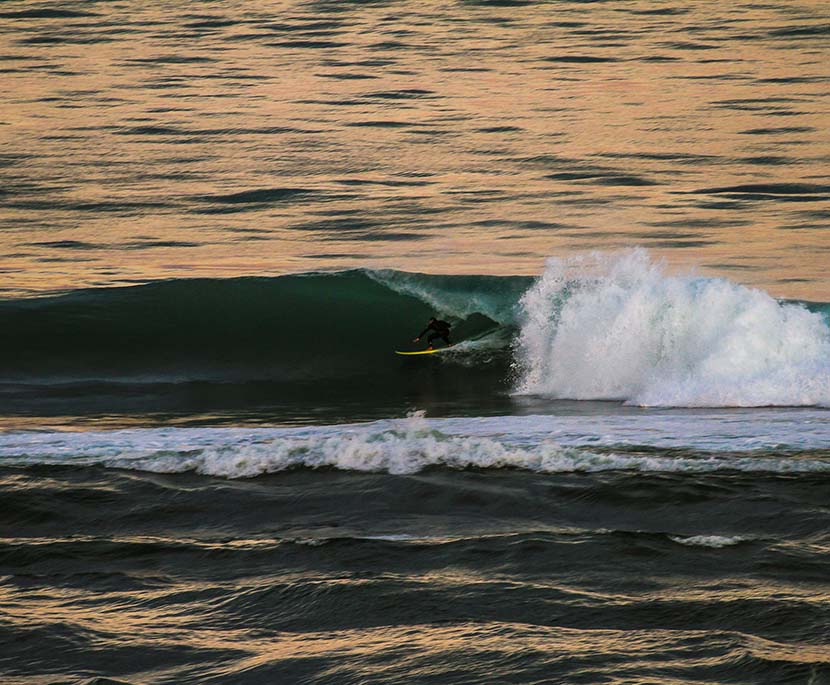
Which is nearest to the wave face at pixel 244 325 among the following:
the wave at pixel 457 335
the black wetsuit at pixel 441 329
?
the wave at pixel 457 335

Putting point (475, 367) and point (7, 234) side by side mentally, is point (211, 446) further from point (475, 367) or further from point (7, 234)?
point (7, 234)

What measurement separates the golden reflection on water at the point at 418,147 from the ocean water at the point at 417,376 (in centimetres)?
17

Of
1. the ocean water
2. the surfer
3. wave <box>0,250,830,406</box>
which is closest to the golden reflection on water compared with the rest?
the ocean water

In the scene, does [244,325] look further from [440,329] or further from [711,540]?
[711,540]

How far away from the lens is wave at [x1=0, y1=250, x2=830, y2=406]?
1697 centimetres

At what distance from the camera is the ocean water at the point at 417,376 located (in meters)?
8.26

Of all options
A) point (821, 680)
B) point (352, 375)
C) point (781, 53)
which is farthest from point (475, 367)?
point (781, 53)

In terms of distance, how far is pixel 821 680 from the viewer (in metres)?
7.25

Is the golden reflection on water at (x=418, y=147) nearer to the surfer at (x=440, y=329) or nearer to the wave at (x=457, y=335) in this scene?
the wave at (x=457, y=335)

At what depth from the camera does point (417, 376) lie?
19.3m

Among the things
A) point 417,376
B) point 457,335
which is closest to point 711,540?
point 417,376

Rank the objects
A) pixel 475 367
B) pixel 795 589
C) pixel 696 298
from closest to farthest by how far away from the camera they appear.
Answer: pixel 795 589, pixel 696 298, pixel 475 367

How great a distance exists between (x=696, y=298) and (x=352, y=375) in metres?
4.90

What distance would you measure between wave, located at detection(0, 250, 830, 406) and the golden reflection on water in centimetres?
123
